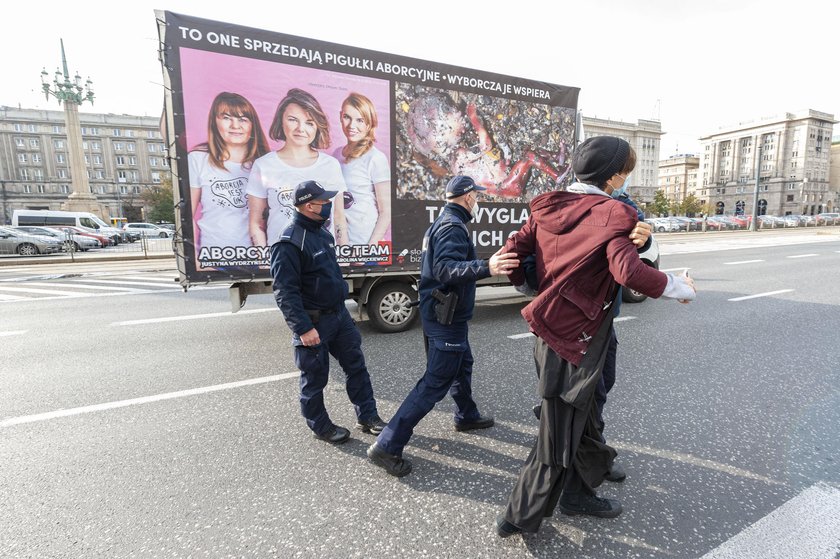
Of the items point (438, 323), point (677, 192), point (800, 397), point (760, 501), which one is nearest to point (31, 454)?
point (438, 323)

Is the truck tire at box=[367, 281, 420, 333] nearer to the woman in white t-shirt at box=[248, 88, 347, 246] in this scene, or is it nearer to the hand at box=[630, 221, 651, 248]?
the woman in white t-shirt at box=[248, 88, 347, 246]

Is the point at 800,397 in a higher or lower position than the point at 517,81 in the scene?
lower

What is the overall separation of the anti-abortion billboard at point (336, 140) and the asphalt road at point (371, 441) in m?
1.43

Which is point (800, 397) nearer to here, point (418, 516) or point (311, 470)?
point (418, 516)

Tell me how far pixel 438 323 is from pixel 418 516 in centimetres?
112

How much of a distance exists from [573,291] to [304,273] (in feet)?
6.39

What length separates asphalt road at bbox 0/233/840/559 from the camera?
2.25 meters

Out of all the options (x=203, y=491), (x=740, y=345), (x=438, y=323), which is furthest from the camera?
(x=740, y=345)

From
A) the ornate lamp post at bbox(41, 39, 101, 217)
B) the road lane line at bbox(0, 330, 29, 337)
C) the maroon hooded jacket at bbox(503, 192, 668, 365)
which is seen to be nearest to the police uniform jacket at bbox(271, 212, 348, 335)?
the maroon hooded jacket at bbox(503, 192, 668, 365)

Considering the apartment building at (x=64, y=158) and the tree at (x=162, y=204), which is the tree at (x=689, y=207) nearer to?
the tree at (x=162, y=204)

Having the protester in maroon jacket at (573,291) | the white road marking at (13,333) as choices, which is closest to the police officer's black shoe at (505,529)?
the protester in maroon jacket at (573,291)

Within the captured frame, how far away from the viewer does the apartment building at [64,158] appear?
82.4 metres

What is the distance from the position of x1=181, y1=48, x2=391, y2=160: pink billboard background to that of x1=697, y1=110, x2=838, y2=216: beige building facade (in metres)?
112

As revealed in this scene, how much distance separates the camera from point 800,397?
389 centimetres
